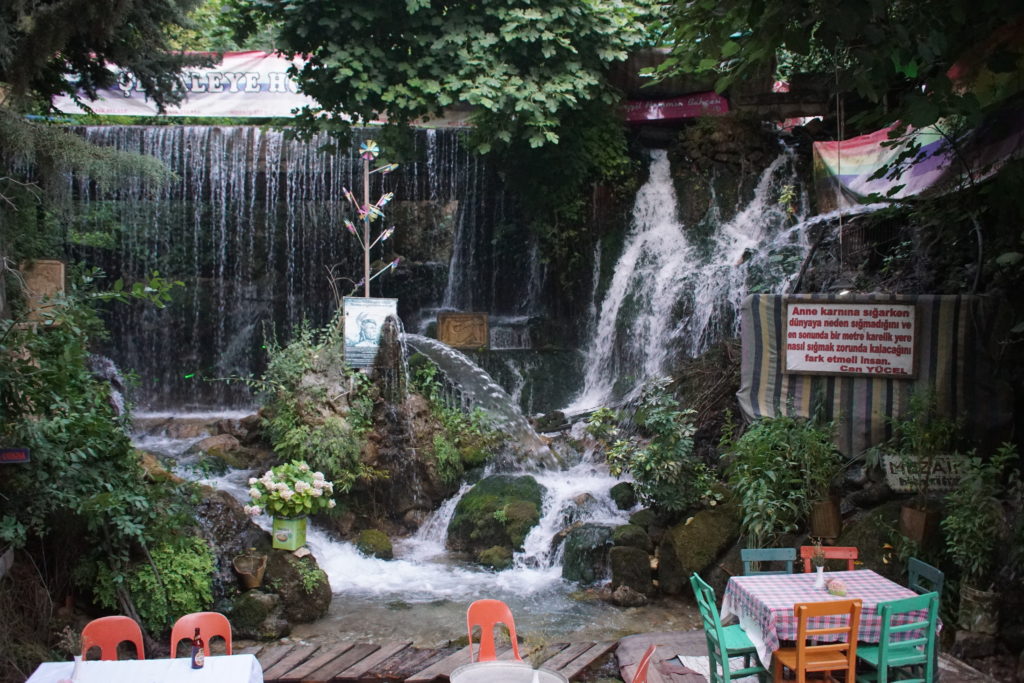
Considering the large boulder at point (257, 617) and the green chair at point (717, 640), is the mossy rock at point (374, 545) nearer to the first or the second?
the large boulder at point (257, 617)

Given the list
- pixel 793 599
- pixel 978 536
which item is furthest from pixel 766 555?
pixel 978 536

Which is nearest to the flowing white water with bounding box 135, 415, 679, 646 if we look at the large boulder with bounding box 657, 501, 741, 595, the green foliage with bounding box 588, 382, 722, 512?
the large boulder with bounding box 657, 501, 741, 595

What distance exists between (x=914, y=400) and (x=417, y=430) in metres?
5.59

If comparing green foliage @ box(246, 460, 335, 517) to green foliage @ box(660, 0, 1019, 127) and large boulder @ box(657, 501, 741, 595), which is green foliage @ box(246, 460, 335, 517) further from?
green foliage @ box(660, 0, 1019, 127)

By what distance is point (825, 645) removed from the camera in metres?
4.48

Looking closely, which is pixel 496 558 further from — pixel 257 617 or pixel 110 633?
pixel 110 633

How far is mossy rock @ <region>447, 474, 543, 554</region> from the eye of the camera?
8875mm

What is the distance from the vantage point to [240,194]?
15.2m

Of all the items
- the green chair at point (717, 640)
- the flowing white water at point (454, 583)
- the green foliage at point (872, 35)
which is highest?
the green foliage at point (872, 35)

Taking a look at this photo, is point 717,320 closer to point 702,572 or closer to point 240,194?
point 702,572

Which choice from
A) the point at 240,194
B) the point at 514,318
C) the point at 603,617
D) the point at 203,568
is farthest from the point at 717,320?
the point at 240,194

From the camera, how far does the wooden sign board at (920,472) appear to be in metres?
6.33

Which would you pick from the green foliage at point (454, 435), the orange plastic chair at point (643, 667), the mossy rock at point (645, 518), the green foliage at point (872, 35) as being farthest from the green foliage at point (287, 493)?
the green foliage at point (872, 35)

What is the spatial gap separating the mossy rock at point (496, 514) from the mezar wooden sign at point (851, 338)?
3.26 m
